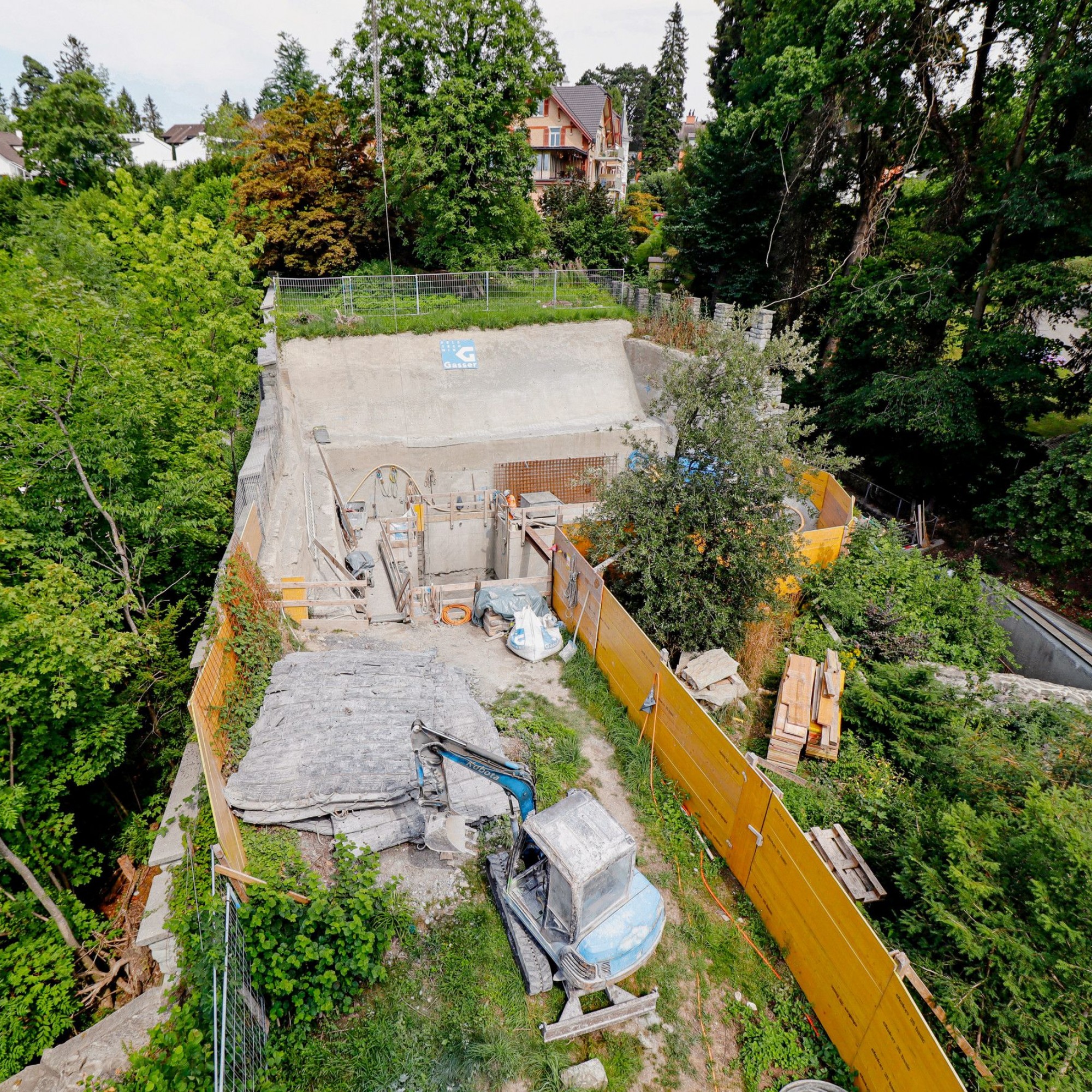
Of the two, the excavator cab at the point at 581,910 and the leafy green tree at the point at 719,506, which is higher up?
the leafy green tree at the point at 719,506

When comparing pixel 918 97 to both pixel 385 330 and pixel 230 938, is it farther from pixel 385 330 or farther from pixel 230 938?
pixel 230 938

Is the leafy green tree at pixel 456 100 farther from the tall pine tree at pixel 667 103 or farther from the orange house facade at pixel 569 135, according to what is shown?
the tall pine tree at pixel 667 103

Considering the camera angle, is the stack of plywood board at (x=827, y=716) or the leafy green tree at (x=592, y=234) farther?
the leafy green tree at (x=592, y=234)

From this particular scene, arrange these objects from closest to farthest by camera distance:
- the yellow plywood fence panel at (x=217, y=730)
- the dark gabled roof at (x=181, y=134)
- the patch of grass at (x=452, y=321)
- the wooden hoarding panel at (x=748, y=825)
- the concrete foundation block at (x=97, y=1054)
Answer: the concrete foundation block at (x=97, y=1054), the yellow plywood fence panel at (x=217, y=730), the wooden hoarding panel at (x=748, y=825), the patch of grass at (x=452, y=321), the dark gabled roof at (x=181, y=134)

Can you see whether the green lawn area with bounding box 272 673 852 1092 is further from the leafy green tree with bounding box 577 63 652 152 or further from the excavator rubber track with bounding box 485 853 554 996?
the leafy green tree with bounding box 577 63 652 152

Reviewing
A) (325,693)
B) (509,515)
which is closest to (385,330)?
(509,515)

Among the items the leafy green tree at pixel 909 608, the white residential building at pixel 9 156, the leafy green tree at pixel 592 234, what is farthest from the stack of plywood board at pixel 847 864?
the white residential building at pixel 9 156
